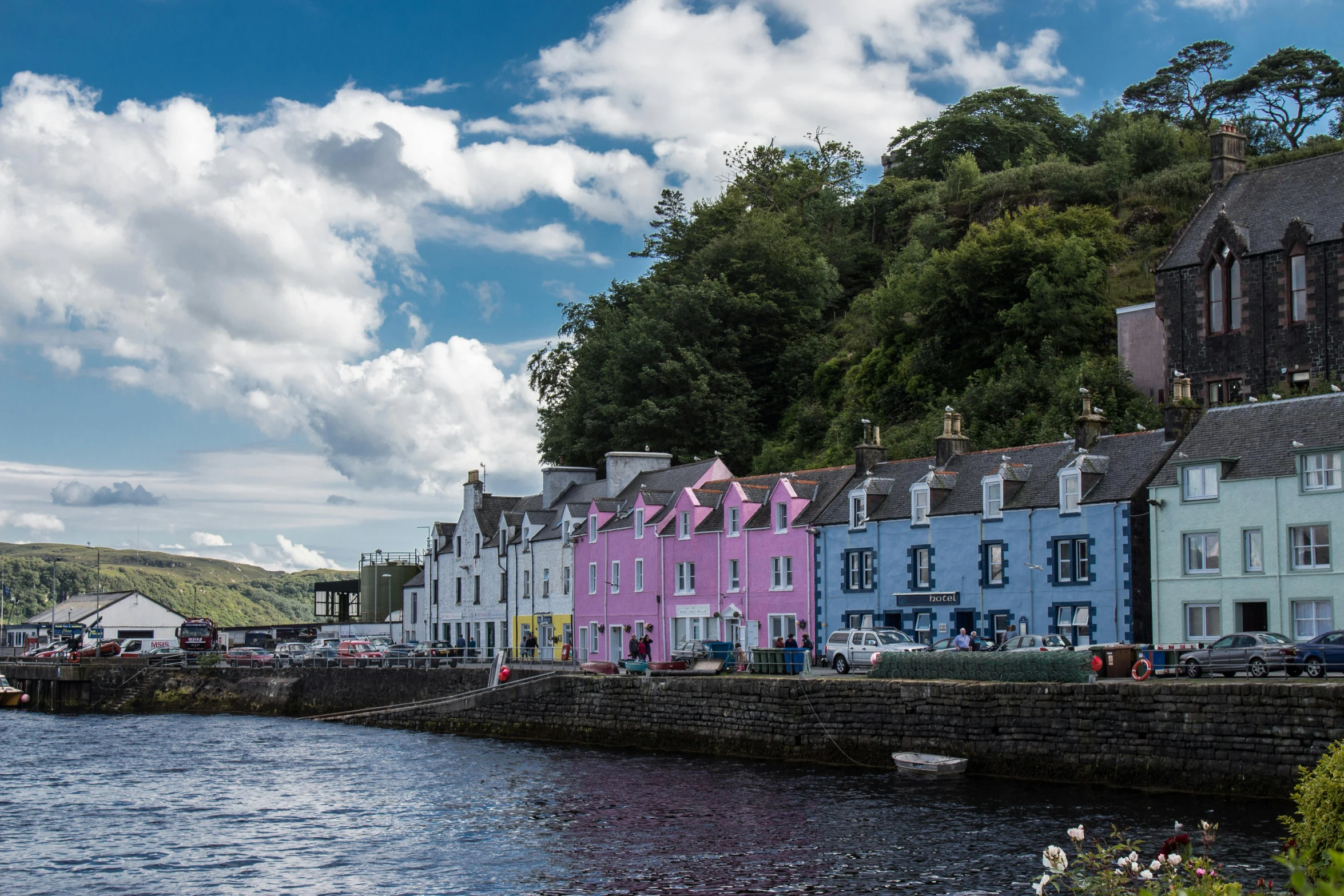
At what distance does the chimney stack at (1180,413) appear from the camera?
46875 mm

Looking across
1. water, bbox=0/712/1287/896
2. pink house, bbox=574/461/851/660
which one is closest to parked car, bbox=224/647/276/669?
pink house, bbox=574/461/851/660

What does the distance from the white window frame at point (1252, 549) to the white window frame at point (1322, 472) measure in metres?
2.11

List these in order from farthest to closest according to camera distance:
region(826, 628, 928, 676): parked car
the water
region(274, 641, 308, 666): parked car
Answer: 1. region(274, 641, 308, 666): parked car
2. region(826, 628, 928, 676): parked car
3. the water

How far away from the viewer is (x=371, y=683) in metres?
69.3

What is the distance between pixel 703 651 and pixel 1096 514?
1604 centimetres

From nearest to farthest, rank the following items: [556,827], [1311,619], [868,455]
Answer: [556,827]
[1311,619]
[868,455]

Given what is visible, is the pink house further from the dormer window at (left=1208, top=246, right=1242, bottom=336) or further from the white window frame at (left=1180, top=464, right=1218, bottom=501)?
the white window frame at (left=1180, top=464, right=1218, bottom=501)

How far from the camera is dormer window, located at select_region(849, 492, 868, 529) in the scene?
183ft

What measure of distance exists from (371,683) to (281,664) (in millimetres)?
13811

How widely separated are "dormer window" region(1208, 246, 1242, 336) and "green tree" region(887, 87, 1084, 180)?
4853cm

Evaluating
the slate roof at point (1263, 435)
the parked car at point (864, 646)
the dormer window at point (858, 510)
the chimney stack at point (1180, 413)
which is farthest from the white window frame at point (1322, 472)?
the dormer window at point (858, 510)

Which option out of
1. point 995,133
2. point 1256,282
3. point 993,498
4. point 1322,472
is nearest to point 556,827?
point 993,498

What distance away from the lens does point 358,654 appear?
252ft

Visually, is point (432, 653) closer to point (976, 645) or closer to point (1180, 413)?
point (976, 645)
